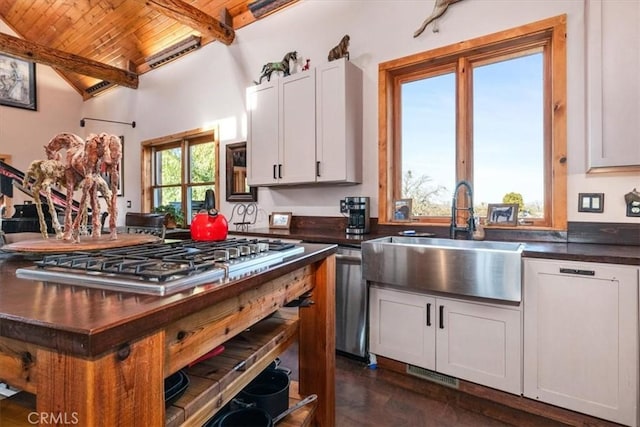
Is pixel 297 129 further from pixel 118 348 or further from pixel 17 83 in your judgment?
pixel 17 83

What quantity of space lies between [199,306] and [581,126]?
254cm

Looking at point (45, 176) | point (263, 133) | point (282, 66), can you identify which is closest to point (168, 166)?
point (263, 133)

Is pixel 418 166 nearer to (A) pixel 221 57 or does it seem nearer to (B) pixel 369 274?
(B) pixel 369 274

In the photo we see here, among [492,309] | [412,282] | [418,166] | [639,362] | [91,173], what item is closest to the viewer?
[91,173]

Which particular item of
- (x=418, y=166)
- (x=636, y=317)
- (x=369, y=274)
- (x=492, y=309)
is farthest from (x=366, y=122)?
(x=636, y=317)

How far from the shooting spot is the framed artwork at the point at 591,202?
2.09 metres

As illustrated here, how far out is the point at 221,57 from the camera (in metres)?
4.27

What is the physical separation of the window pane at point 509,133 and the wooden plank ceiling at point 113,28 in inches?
90.1

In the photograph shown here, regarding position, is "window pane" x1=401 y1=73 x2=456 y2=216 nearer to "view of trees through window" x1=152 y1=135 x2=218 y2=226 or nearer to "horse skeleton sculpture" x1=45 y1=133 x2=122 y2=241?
"horse skeleton sculpture" x1=45 y1=133 x2=122 y2=241

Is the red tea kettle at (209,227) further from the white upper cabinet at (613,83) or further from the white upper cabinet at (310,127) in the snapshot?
the white upper cabinet at (613,83)

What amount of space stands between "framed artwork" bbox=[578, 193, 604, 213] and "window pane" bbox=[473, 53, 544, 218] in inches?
9.4

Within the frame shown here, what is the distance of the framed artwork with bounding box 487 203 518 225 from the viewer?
241cm

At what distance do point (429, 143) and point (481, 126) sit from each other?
0.42 m

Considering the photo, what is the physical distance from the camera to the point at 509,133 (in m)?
2.52
